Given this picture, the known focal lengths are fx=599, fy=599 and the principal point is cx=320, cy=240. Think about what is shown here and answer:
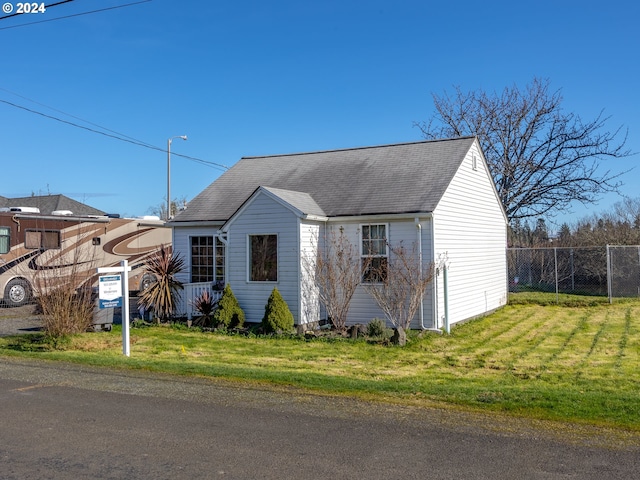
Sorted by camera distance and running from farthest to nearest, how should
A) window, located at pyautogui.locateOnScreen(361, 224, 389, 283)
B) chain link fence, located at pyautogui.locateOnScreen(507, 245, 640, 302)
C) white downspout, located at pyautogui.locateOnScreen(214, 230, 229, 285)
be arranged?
chain link fence, located at pyautogui.locateOnScreen(507, 245, 640, 302), white downspout, located at pyautogui.locateOnScreen(214, 230, 229, 285), window, located at pyautogui.locateOnScreen(361, 224, 389, 283)

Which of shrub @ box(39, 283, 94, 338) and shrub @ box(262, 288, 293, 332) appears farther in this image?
shrub @ box(262, 288, 293, 332)

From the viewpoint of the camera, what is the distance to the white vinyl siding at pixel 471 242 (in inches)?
619

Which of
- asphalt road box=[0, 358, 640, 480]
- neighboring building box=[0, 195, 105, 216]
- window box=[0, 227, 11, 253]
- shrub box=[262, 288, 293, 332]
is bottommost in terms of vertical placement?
asphalt road box=[0, 358, 640, 480]

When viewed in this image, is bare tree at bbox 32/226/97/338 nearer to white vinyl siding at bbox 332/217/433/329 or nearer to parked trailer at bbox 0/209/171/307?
parked trailer at bbox 0/209/171/307

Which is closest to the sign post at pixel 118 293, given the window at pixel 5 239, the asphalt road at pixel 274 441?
the asphalt road at pixel 274 441

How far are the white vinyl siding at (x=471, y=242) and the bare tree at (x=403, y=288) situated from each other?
804mm

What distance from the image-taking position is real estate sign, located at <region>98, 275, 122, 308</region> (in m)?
11.5

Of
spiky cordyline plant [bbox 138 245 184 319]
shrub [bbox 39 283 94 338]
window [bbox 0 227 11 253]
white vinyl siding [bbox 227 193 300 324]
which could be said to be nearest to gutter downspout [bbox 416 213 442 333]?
white vinyl siding [bbox 227 193 300 324]

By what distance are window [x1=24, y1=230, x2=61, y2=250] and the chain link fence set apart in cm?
1668

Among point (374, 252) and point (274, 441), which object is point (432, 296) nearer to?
point (374, 252)

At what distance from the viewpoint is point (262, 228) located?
15.6m

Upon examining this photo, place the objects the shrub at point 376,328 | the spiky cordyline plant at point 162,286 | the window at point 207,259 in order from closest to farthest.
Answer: the shrub at point 376,328 → the spiky cordyline plant at point 162,286 → the window at point 207,259

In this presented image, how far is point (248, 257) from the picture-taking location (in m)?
15.8

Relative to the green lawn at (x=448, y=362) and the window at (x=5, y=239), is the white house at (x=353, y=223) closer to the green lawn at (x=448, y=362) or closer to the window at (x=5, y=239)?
the green lawn at (x=448, y=362)
